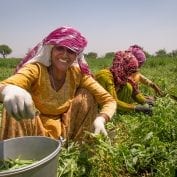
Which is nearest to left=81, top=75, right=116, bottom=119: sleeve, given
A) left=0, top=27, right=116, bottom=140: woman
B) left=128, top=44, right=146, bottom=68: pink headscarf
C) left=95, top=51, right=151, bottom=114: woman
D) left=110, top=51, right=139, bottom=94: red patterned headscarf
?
left=0, top=27, right=116, bottom=140: woman

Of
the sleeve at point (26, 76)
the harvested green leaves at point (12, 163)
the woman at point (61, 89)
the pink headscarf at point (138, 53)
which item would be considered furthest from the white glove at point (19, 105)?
the pink headscarf at point (138, 53)

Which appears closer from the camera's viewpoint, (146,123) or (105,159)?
(105,159)

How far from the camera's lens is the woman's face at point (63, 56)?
10.3 ft

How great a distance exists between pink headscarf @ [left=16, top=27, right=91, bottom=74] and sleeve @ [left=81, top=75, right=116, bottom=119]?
0.10m

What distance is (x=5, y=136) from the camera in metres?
3.00

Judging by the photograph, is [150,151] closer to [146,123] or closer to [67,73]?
[146,123]

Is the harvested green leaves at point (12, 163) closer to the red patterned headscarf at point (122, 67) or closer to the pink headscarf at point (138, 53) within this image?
the red patterned headscarf at point (122, 67)

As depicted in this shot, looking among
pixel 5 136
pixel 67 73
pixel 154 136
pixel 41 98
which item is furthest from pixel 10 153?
pixel 154 136

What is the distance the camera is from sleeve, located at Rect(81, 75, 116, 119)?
3162mm

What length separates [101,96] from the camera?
3.26 m

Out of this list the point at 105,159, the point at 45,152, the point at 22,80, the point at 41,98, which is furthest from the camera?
the point at 41,98

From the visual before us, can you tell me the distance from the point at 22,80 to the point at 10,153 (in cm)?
67

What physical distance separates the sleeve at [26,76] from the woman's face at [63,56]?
175 mm

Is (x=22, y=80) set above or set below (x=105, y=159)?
above
